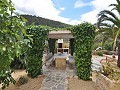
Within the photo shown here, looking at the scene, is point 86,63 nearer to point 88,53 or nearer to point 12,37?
point 88,53

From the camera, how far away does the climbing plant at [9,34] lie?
189cm

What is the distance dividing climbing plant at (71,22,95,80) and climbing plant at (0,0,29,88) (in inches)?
358

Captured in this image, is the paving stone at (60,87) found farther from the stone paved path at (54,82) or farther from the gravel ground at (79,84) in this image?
the gravel ground at (79,84)

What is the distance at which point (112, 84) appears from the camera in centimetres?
721

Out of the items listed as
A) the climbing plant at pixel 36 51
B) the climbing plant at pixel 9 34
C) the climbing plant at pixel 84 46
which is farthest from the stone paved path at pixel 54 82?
the climbing plant at pixel 9 34

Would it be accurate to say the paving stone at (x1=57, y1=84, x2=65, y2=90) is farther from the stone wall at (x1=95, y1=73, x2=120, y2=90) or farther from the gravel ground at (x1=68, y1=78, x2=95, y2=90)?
the stone wall at (x1=95, y1=73, x2=120, y2=90)

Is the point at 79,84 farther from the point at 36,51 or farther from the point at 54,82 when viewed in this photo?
the point at 36,51

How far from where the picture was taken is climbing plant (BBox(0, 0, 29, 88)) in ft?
6.19

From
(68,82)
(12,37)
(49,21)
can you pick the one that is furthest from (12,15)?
(49,21)

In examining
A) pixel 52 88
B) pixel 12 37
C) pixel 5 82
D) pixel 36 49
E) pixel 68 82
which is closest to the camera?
pixel 12 37

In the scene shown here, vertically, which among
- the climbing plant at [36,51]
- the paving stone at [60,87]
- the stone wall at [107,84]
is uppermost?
the climbing plant at [36,51]

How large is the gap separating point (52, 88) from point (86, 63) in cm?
281

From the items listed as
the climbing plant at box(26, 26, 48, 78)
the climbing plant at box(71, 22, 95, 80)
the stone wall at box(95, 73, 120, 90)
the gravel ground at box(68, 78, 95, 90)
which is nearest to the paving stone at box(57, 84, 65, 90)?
the gravel ground at box(68, 78, 95, 90)

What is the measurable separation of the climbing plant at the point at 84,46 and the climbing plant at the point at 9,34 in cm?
908
